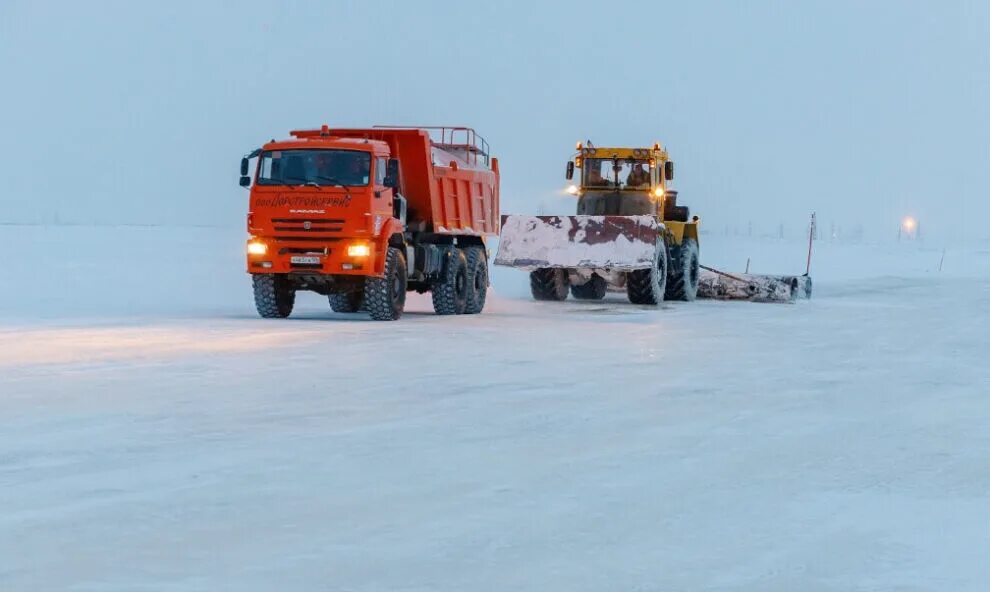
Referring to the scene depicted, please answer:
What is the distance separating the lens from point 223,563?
18.0ft

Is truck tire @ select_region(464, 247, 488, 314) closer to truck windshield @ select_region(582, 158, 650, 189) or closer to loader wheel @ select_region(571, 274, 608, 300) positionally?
truck windshield @ select_region(582, 158, 650, 189)

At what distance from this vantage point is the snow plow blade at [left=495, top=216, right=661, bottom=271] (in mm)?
25547

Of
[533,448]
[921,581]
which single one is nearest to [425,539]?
[921,581]

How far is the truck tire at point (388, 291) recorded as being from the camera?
20391 mm

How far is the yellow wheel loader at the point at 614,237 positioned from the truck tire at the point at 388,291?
516cm

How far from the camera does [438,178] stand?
22.5 meters

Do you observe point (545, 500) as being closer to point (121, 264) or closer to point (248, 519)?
point (248, 519)

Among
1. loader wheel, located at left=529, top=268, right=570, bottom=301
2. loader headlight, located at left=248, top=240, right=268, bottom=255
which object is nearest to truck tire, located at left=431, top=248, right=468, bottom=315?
loader headlight, located at left=248, top=240, right=268, bottom=255

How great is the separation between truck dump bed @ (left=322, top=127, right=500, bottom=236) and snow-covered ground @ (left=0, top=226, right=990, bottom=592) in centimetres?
454

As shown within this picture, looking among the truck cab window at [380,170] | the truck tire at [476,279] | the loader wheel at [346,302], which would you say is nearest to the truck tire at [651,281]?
the truck tire at [476,279]

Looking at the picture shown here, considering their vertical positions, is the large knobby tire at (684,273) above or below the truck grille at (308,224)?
below

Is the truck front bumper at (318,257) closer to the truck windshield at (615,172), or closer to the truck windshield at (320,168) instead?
the truck windshield at (320,168)

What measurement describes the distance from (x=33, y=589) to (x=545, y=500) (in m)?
2.52

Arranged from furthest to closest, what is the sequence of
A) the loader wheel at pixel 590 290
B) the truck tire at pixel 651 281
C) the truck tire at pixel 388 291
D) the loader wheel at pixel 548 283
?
the loader wheel at pixel 590 290, the loader wheel at pixel 548 283, the truck tire at pixel 651 281, the truck tire at pixel 388 291
